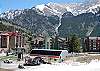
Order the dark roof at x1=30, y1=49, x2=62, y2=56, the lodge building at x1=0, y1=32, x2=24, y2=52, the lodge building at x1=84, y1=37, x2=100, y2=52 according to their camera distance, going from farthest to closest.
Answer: the lodge building at x1=84, y1=37, x2=100, y2=52, the lodge building at x1=0, y1=32, x2=24, y2=52, the dark roof at x1=30, y1=49, x2=62, y2=56

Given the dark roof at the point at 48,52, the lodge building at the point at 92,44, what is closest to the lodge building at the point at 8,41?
the dark roof at the point at 48,52

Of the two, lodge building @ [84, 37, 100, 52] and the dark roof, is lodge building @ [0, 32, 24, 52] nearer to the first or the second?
the dark roof

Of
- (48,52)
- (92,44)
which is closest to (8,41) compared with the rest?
(48,52)

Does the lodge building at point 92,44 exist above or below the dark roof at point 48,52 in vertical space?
above

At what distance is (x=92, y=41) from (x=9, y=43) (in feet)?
188

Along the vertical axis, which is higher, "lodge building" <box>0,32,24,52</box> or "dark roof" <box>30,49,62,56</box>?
"lodge building" <box>0,32,24,52</box>

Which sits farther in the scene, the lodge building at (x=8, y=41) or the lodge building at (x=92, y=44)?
the lodge building at (x=92, y=44)

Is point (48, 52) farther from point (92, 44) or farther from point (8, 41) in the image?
point (92, 44)

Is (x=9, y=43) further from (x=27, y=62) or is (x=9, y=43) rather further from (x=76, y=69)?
(x=76, y=69)

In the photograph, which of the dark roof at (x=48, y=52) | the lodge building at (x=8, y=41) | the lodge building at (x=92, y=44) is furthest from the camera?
the lodge building at (x=92, y=44)

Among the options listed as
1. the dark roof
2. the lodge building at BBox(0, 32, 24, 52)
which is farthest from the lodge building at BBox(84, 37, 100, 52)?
the dark roof

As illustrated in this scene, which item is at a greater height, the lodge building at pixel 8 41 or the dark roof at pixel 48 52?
the lodge building at pixel 8 41

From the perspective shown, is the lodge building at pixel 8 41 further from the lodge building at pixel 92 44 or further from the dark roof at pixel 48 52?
the lodge building at pixel 92 44

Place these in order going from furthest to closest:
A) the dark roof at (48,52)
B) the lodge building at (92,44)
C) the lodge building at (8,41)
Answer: the lodge building at (92,44), the lodge building at (8,41), the dark roof at (48,52)
